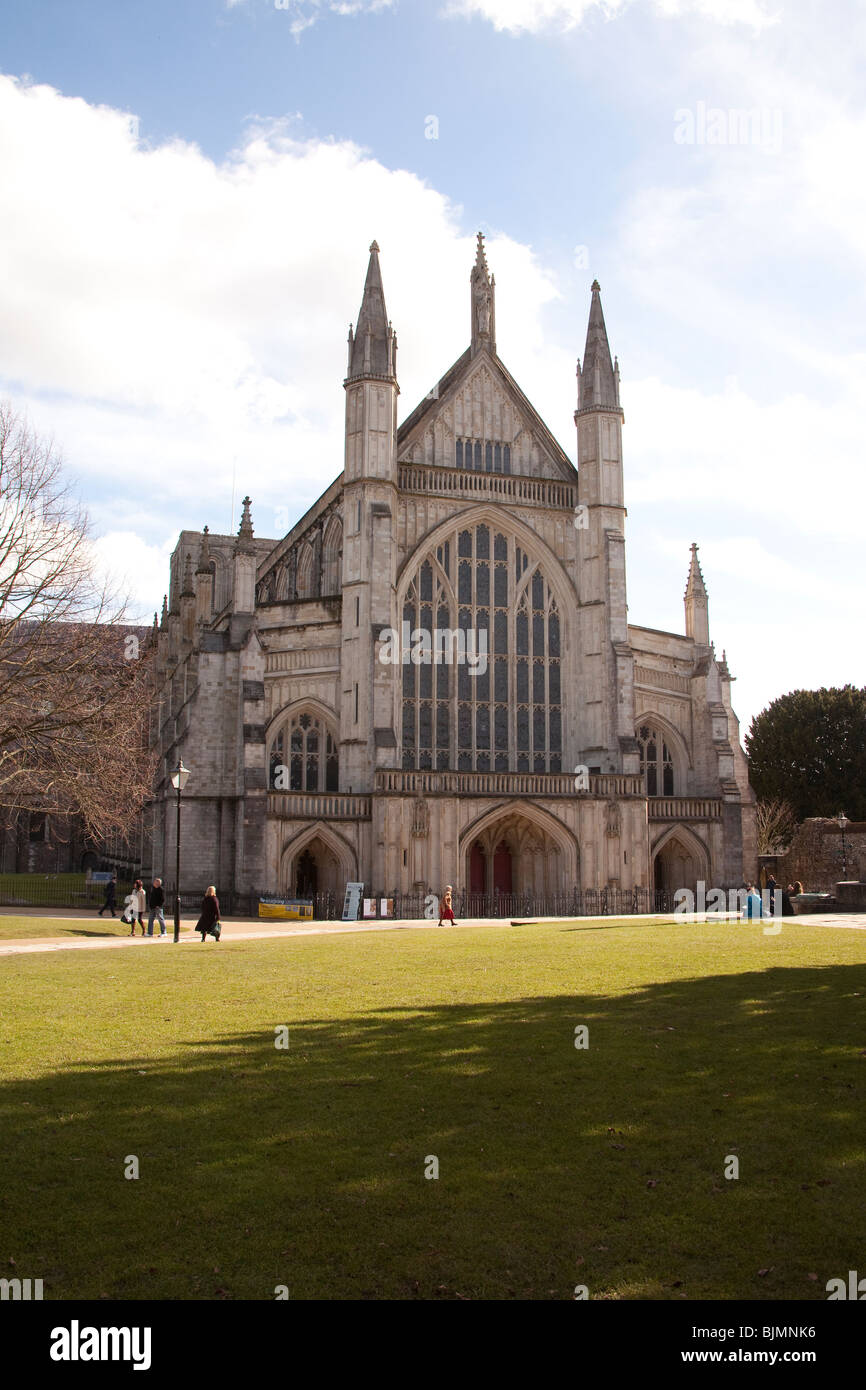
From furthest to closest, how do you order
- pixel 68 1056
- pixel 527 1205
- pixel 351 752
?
pixel 351 752 < pixel 68 1056 < pixel 527 1205

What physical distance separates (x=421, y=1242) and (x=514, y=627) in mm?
36466

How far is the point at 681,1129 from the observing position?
26.1 feet

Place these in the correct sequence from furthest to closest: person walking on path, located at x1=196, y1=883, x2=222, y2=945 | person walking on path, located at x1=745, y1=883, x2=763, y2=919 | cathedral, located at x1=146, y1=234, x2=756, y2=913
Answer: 1. cathedral, located at x1=146, y1=234, x2=756, y2=913
2. person walking on path, located at x1=745, y1=883, x2=763, y2=919
3. person walking on path, located at x1=196, y1=883, x2=222, y2=945

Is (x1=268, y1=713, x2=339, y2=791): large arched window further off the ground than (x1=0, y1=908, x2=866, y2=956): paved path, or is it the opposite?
(x1=268, y1=713, x2=339, y2=791): large arched window

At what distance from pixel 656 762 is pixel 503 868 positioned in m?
7.78

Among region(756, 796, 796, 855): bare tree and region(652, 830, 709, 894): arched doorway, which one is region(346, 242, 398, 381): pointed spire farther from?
region(756, 796, 796, 855): bare tree

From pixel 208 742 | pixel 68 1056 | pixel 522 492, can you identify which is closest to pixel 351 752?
pixel 208 742

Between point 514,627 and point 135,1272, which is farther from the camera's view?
point 514,627

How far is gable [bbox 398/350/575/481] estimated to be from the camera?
42.6 metres

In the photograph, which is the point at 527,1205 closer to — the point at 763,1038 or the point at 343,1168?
the point at 343,1168

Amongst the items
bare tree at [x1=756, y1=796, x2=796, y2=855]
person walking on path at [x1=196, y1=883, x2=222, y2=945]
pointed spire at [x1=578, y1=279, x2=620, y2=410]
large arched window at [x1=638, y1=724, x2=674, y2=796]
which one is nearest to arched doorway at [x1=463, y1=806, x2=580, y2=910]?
large arched window at [x1=638, y1=724, x2=674, y2=796]

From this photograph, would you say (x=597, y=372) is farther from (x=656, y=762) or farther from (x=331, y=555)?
(x=656, y=762)

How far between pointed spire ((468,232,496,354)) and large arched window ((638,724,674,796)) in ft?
52.6

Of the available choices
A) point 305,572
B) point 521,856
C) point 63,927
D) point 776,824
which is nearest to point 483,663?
point 521,856
